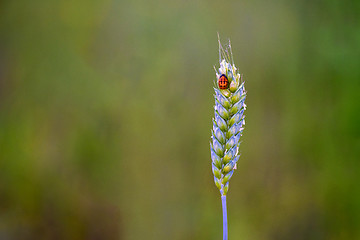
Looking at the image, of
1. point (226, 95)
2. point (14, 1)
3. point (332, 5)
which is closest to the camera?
point (226, 95)

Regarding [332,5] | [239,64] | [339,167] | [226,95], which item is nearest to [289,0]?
[332,5]

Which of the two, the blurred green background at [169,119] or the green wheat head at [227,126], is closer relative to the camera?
the green wheat head at [227,126]

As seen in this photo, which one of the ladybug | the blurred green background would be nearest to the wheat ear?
the ladybug

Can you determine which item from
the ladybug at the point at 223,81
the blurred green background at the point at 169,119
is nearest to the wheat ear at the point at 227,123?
the ladybug at the point at 223,81

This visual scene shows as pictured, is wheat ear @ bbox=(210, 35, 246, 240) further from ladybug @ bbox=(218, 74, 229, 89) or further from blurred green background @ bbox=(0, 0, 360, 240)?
blurred green background @ bbox=(0, 0, 360, 240)

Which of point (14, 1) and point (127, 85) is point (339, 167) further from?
point (14, 1)

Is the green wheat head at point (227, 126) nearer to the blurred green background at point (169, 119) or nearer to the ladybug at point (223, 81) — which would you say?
the ladybug at point (223, 81)

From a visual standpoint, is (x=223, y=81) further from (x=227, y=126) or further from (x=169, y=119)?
(x=169, y=119)

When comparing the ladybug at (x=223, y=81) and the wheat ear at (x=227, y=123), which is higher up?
the ladybug at (x=223, y=81)
